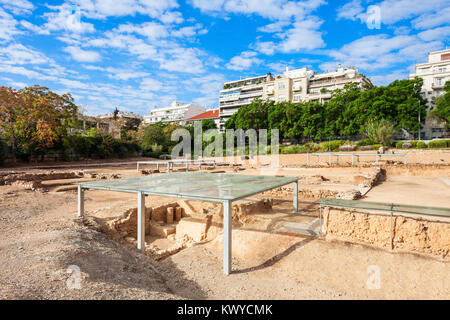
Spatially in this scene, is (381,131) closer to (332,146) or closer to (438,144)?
(438,144)

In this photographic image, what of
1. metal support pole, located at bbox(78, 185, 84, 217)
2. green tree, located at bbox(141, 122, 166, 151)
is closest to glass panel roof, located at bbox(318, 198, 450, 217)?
metal support pole, located at bbox(78, 185, 84, 217)

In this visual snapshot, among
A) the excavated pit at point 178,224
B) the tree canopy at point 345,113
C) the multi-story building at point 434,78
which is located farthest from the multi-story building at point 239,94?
the excavated pit at point 178,224

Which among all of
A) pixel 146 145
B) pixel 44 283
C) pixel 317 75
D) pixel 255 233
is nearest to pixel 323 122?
pixel 317 75

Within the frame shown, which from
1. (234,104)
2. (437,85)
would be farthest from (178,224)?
(234,104)

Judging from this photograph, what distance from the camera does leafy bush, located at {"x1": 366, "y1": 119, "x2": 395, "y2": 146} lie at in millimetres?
28984

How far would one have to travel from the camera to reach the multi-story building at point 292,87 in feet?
165

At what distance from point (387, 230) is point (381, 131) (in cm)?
2801

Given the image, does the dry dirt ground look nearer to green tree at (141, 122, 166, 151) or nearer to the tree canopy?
the tree canopy

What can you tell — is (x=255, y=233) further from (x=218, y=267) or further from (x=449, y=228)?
(x=449, y=228)

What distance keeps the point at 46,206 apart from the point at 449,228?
11362 mm

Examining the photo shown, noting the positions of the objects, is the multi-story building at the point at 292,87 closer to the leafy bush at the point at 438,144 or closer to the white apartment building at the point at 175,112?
the white apartment building at the point at 175,112

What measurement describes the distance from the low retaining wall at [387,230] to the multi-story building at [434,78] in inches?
1656

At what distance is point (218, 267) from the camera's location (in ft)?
16.8

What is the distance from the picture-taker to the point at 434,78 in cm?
4278
